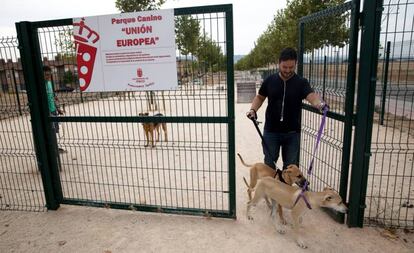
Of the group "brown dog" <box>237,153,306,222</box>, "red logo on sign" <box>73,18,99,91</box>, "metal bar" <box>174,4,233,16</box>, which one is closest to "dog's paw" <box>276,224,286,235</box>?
"brown dog" <box>237,153,306,222</box>

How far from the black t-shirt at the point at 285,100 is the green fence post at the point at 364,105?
645mm

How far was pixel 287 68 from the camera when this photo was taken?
3.53 meters

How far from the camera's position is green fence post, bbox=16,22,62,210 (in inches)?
151

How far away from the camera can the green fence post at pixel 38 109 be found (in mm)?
3842

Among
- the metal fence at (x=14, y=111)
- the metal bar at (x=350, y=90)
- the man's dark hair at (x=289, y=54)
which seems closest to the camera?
the metal bar at (x=350, y=90)

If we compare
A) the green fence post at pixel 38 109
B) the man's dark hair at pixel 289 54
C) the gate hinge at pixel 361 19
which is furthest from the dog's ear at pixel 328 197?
the green fence post at pixel 38 109

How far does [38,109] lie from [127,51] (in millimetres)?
1670

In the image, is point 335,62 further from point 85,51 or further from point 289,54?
point 85,51

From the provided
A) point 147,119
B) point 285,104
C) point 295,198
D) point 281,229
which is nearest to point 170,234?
point 281,229

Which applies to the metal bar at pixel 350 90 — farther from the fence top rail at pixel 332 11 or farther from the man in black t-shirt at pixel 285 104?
the man in black t-shirt at pixel 285 104

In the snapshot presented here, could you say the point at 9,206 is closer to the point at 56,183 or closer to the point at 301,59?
the point at 56,183

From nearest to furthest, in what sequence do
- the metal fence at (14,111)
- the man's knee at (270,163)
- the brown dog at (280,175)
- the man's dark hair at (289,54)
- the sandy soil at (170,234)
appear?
the sandy soil at (170,234) < the man's dark hair at (289,54) < the brown dog at (280,175) < the metal fence at (14,111) < the man's knee at (270,163)

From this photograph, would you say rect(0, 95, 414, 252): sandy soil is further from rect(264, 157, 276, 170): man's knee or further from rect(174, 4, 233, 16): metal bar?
rect(174, 4, 233, 16): metal bar

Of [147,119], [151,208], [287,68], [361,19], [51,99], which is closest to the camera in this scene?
[361,19]
